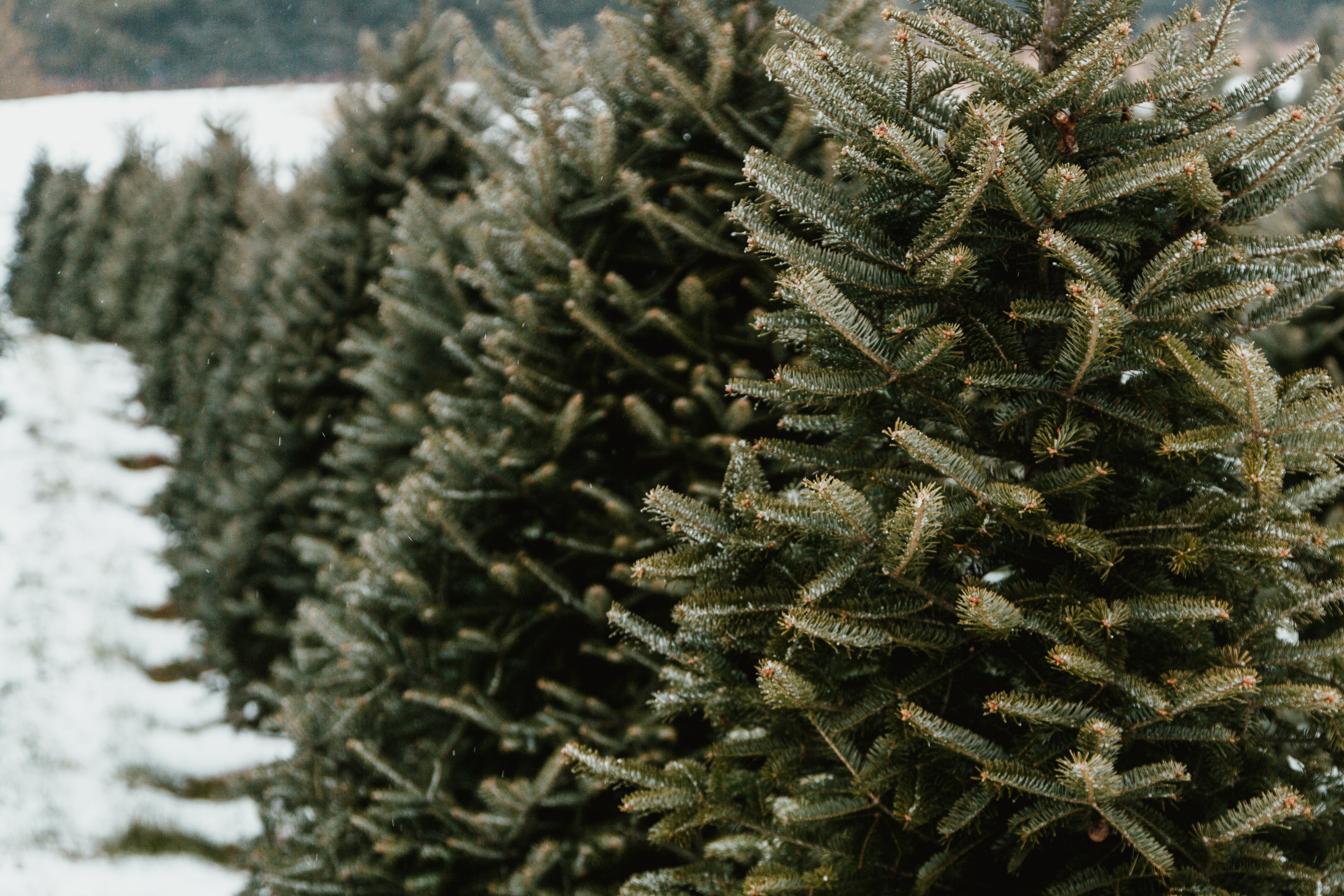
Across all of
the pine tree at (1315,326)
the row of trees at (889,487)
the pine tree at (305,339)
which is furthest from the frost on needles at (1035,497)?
the pine tree at (305,339)

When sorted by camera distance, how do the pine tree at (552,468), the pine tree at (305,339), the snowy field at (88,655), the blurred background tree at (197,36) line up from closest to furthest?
1. the pine tree at (552,468)
2. the pine tree at (305,339)
3. the snowy field at (88,655)
4. the blurred background tree at (197,36)

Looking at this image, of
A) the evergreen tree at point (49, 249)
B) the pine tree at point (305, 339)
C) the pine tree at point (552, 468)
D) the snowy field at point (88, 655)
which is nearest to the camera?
the pine tree at point (552, 468)

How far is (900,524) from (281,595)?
540 centimetres

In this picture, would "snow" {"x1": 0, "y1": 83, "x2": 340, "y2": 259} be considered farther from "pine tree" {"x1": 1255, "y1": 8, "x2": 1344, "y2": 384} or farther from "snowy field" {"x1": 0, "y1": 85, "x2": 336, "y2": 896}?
"pine tree" {"x1": 1255, "y1": 8, "x2": 1344, "y2": 384}

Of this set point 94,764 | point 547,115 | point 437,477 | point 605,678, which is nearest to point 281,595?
point 94,764

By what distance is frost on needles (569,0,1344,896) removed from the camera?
1.47m

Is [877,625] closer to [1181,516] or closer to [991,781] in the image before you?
[991,781]

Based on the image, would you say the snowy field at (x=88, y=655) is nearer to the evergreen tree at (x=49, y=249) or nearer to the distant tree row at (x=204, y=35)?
the evergreen tree at (x=49, y=249)

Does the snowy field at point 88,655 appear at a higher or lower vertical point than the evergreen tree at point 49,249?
lower

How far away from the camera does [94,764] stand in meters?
6.07

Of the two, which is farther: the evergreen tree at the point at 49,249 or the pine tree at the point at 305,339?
the evergreen tree at the point at 49,249

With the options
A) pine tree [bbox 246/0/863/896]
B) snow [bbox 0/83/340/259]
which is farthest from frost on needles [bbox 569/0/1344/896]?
snow [bbox 0/83/340/259]

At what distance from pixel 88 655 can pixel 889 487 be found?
24.3 feet

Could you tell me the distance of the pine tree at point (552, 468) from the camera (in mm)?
2803
